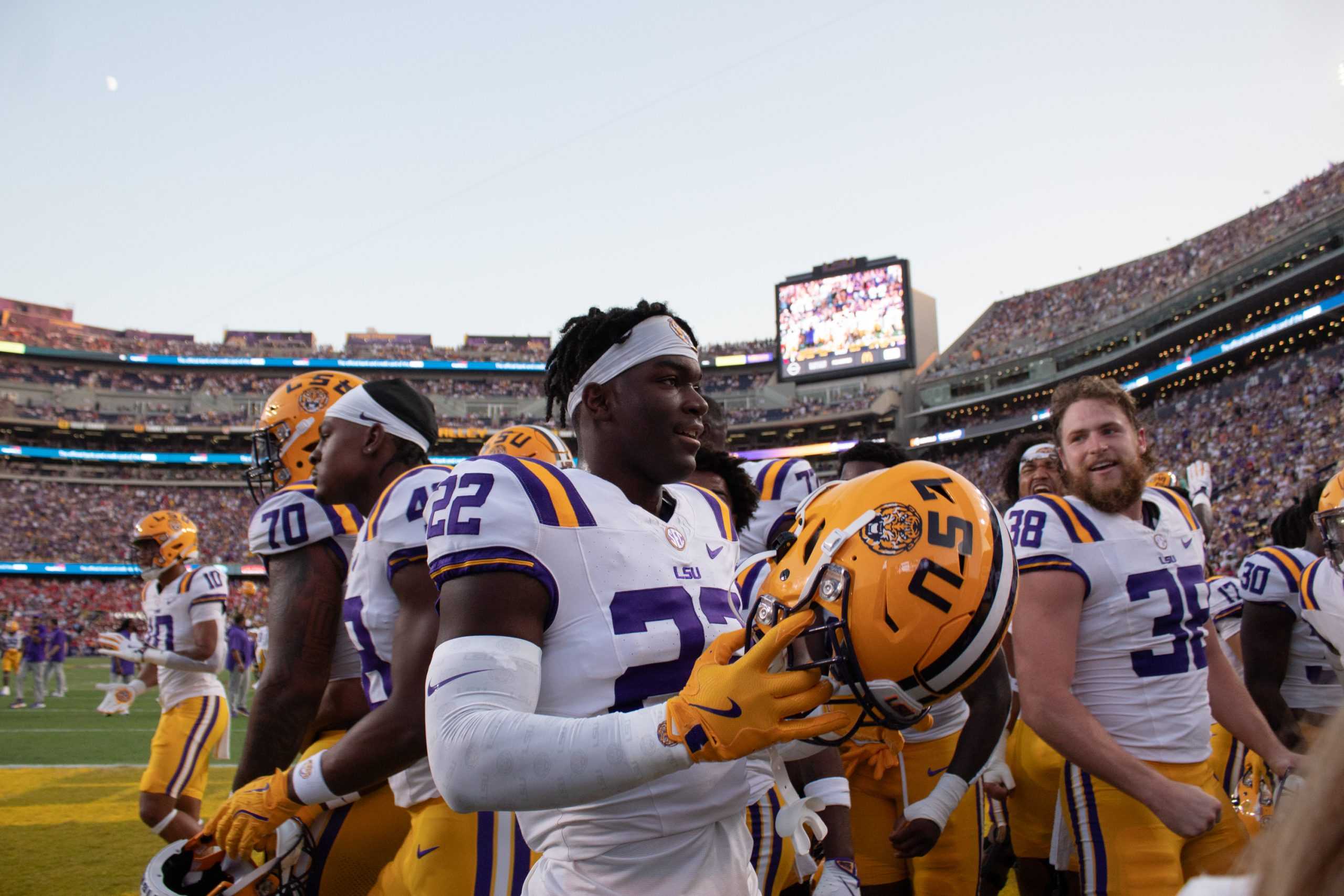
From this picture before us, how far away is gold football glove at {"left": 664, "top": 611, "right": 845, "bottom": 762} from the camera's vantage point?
146 cm

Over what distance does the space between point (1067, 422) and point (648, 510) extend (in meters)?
2.11

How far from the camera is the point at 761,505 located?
4.34 m

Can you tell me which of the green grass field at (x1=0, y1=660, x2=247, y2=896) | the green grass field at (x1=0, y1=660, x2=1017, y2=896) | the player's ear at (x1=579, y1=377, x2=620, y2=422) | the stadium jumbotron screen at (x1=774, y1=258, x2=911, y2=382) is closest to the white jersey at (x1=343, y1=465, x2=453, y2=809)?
the player's ear at (x1=579, y1=377, x2=620, y2=422)

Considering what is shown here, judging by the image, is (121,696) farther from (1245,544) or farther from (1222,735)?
(1245,544)

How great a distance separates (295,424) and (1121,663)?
3605 mm

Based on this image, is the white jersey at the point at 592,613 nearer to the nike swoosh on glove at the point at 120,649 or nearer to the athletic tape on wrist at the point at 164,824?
the athletic tape on wrist at the point at 164,824

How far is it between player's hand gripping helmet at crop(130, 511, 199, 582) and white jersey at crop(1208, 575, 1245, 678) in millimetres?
7323

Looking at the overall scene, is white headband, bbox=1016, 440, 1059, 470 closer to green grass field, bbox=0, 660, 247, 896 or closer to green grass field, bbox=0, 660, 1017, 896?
green grass field, bbox=0, 660, 1017, 896

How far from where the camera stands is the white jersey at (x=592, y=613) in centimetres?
178

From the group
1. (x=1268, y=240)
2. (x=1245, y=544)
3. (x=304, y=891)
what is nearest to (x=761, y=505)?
(x=304, y=891)

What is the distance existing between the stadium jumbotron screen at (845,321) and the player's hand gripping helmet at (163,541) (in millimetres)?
32767

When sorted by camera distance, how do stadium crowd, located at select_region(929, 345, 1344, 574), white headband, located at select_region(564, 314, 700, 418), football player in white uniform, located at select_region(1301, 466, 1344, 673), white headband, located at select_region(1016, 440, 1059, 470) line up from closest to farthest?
1. white headband, located at select_region(564, 314, 700, 418)
2. football player in white uniform, located at select_region(1301, 466, 1344, 673)
3. white headband, located at select_region(1016, 440, 1059, 470)
4. stadium crowd, located at select_region(929, 345, 1344, 574)

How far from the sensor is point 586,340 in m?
2.26

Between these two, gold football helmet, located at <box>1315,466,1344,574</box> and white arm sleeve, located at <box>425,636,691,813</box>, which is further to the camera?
gold football helmet, located at <box>1315,466,1344,574</box>
